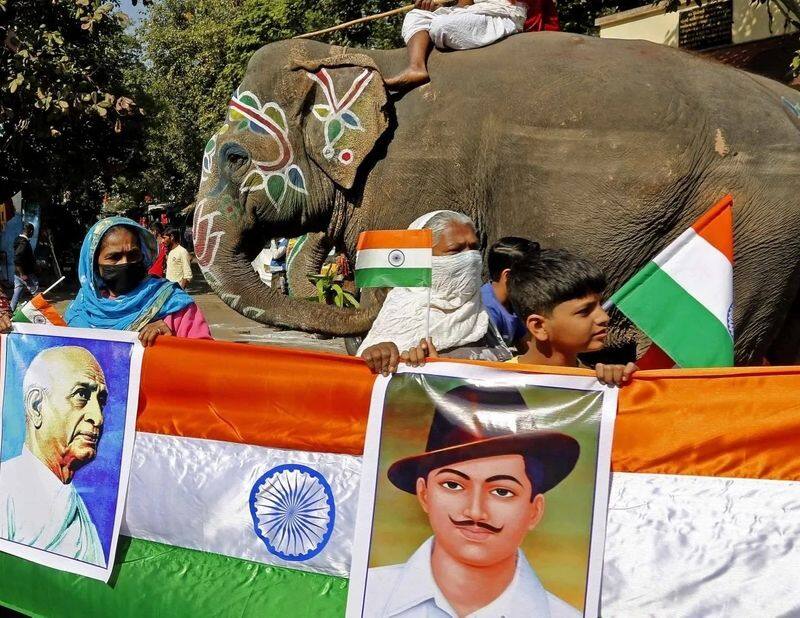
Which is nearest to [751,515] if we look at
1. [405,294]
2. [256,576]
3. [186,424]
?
[405,294]

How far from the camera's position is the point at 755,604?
2.42 metres

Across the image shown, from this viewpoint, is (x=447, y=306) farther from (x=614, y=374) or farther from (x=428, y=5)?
(x=428, y=5)

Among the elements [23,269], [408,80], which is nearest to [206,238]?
[408,80]

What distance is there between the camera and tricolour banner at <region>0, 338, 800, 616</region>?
246 centimetres

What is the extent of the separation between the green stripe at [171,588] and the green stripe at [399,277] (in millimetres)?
898

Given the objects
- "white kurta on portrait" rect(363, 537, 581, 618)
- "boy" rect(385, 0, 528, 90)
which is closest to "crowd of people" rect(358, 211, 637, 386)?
"white kurta on portrait" rect(363, 537, 581, 618)

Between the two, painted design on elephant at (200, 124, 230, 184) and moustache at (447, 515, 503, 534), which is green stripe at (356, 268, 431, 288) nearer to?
moustache at (447, 515, 503, 534)

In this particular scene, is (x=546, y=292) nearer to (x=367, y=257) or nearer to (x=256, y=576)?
(x=367, y=257)

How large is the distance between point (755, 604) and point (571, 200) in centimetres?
248

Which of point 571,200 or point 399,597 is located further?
point 571,200

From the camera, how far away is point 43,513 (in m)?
3.59

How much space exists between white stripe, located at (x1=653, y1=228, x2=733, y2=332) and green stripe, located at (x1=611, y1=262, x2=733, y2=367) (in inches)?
0.7

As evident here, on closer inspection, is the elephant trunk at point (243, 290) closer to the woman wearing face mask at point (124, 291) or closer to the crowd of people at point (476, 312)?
the woman wearing face mask at point (124, 291)

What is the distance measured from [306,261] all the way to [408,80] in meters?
1.46
